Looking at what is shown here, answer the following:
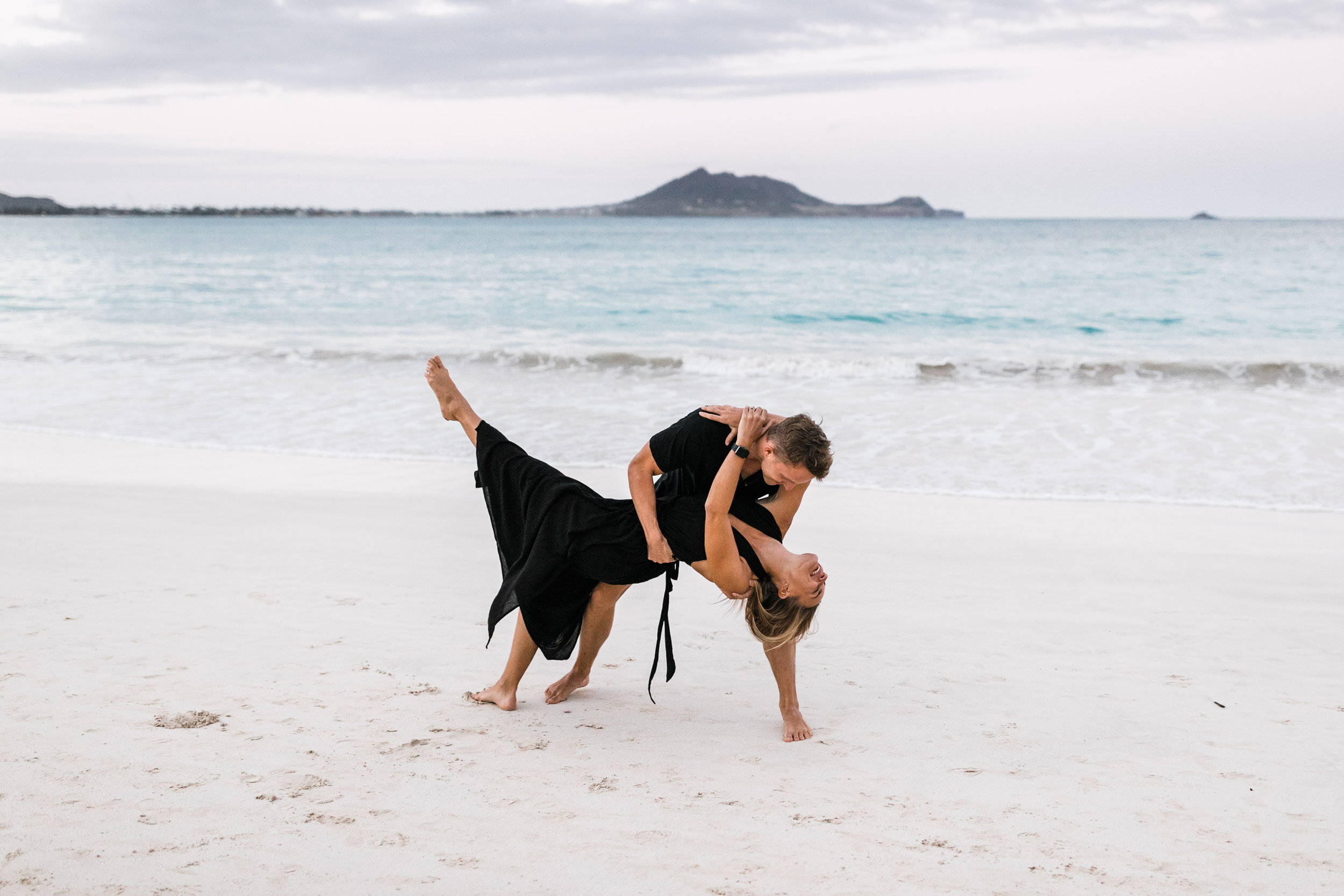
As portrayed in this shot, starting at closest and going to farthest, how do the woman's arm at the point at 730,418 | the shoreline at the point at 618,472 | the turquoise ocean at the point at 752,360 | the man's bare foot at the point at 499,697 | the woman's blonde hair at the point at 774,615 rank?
the woman's arm at the point at 730,418, the woman's blonde hair at the point at 774,615, the man's bare foot at the point at 499,697, the shoreline at the point at 618,472, the turquoise ocean at the point at 752,360

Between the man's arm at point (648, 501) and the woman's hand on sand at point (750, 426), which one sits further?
the man's arm at point (648, 501)

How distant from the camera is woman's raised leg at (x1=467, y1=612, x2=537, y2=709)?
3.73 metres

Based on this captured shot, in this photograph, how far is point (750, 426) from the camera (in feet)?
10.4

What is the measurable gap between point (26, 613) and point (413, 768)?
2474 millimetres

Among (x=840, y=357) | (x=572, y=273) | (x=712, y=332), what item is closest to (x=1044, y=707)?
(x=840, y=357)

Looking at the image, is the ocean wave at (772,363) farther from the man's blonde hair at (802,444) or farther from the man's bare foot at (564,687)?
the man's blonde hair at (802,444)

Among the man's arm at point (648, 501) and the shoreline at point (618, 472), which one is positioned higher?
the man's arm at point (648, 501)

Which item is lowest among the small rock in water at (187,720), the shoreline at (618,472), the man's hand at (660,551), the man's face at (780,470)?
the small rock in water at (187,720)

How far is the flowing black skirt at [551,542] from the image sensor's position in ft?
11.4

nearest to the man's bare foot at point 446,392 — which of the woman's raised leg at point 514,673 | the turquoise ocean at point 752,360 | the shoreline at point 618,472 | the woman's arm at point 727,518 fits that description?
the woman's raised leg at point 514,673

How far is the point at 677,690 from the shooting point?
13.1 ft

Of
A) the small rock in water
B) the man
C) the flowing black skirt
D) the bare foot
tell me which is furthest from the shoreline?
the small rock in water

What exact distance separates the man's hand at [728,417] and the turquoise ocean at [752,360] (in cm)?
452

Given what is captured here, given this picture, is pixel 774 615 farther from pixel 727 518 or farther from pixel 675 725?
pixel 675 725
